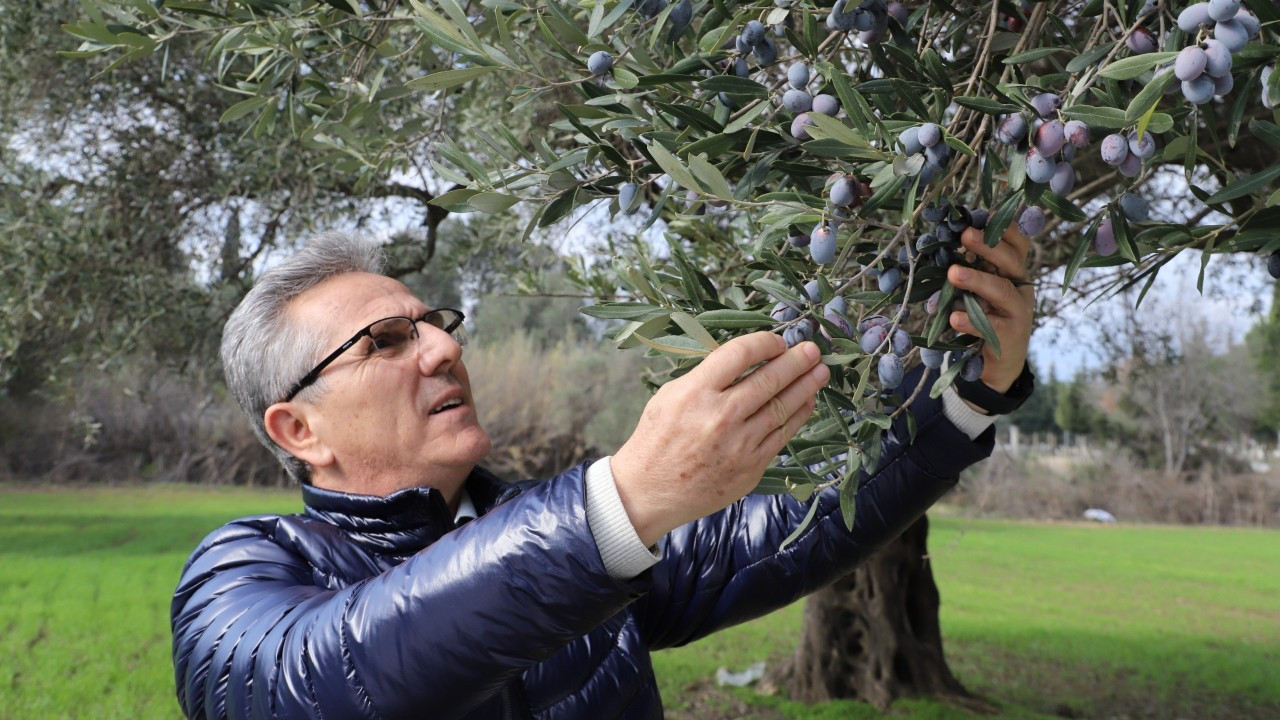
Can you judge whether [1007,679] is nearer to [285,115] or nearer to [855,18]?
[285,115]

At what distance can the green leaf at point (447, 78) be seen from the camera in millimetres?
1332

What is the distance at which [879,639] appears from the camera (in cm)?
666

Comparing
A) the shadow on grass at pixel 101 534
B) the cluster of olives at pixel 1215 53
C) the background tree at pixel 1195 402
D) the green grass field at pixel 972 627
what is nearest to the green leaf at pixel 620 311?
the cluster of olives at pixel 1215 53

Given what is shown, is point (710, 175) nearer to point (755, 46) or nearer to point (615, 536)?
point (755, 46)

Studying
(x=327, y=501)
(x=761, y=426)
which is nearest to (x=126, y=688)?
(x=327, y=501)

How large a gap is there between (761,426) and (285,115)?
3384mm

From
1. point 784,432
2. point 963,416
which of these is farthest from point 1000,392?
Result: point 784,432

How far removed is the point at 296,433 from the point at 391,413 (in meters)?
0.25

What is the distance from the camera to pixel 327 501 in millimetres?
1848

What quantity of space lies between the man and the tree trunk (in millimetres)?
4801

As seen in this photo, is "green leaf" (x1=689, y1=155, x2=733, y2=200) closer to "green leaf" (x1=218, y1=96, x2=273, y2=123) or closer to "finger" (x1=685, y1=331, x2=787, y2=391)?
"finger" (x1=685, y1=331, x2=787, y2=391)

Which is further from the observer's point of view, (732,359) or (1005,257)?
(1005,257)

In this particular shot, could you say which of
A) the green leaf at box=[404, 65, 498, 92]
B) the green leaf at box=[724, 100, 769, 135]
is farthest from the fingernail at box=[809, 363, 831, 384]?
the green leaf at box=[404, 65, 498, 92]

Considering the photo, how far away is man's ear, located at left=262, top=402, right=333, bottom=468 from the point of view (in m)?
1.89
